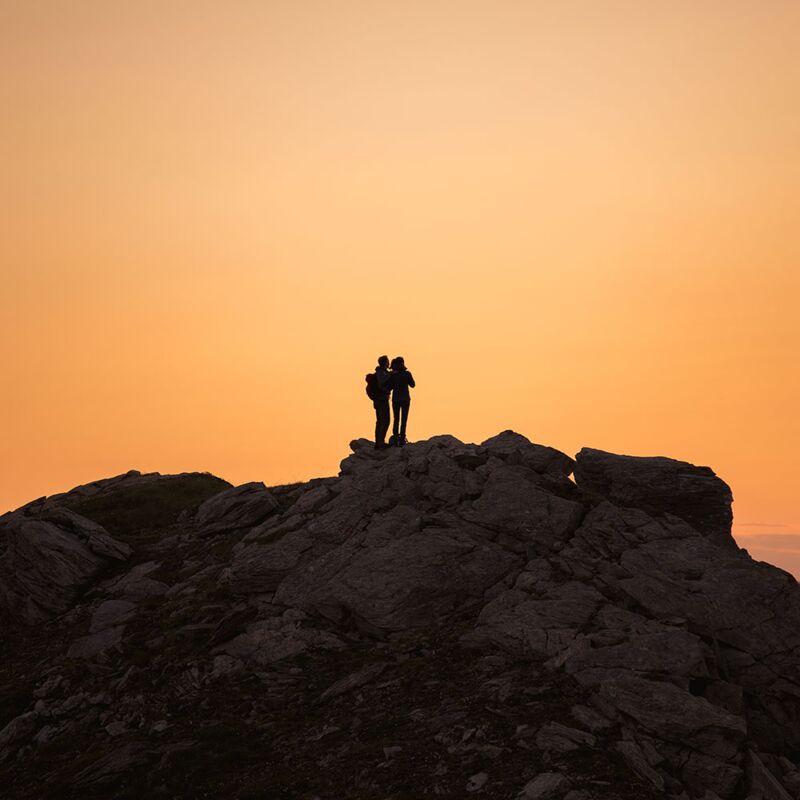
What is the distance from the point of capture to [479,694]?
24.9 meters

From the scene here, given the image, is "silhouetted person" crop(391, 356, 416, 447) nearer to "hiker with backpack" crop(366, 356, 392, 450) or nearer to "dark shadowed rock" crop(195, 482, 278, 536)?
"hiker with backpack" crop(366, 356, 392, 450)

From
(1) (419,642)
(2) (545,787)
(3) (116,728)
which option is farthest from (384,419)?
(2) (545,787)

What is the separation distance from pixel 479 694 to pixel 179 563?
17.9 m

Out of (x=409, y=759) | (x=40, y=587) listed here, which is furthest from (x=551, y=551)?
(x=40, y=587)

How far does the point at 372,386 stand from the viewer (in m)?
41.2

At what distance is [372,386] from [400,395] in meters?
1.40

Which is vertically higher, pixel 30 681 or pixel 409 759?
pixel 30 681

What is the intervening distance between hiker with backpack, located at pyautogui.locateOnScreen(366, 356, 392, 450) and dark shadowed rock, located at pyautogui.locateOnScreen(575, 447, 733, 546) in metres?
10.7

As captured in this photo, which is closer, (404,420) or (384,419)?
(404,420)

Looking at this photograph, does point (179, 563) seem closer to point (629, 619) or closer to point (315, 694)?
point (315, 694)

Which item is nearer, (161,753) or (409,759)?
(409,759)

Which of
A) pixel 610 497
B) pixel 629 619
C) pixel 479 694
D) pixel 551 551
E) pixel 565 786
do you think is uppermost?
pixel 610 497

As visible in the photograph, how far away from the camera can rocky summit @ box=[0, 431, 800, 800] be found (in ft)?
74.3

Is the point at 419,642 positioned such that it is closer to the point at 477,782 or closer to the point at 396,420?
the point at 477,782
